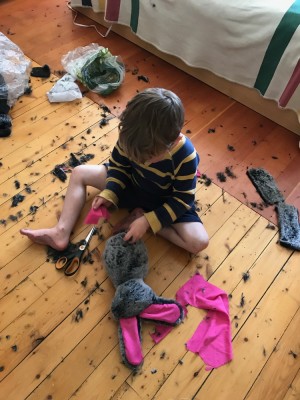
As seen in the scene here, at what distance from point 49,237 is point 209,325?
0.60m

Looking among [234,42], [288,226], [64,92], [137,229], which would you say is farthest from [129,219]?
[234,42]

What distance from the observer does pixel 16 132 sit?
1.53 m

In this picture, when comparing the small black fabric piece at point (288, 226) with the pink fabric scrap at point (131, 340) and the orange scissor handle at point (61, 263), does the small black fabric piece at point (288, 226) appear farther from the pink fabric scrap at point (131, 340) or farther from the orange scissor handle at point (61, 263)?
the orange scissor handle at point (61, 263)

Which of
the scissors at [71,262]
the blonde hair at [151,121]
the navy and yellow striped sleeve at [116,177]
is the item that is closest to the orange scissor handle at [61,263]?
the scissors at [71,262]

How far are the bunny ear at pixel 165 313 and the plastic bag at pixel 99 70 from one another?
1140mm

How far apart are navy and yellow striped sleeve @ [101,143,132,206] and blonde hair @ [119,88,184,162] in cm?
26

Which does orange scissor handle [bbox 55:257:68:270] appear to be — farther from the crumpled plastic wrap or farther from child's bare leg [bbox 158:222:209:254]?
the crumpled plastic wrap

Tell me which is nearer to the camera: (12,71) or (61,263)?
(61,263)

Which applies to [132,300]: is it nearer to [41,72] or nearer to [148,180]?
[148,180]

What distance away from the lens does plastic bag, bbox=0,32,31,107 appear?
1.59 metres

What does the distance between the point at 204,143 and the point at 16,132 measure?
865 mm

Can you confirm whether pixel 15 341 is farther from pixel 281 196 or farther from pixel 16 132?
pixel 281 196

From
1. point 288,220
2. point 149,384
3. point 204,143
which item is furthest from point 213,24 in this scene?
point 149,384

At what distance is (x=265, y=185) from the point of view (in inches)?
56.2
